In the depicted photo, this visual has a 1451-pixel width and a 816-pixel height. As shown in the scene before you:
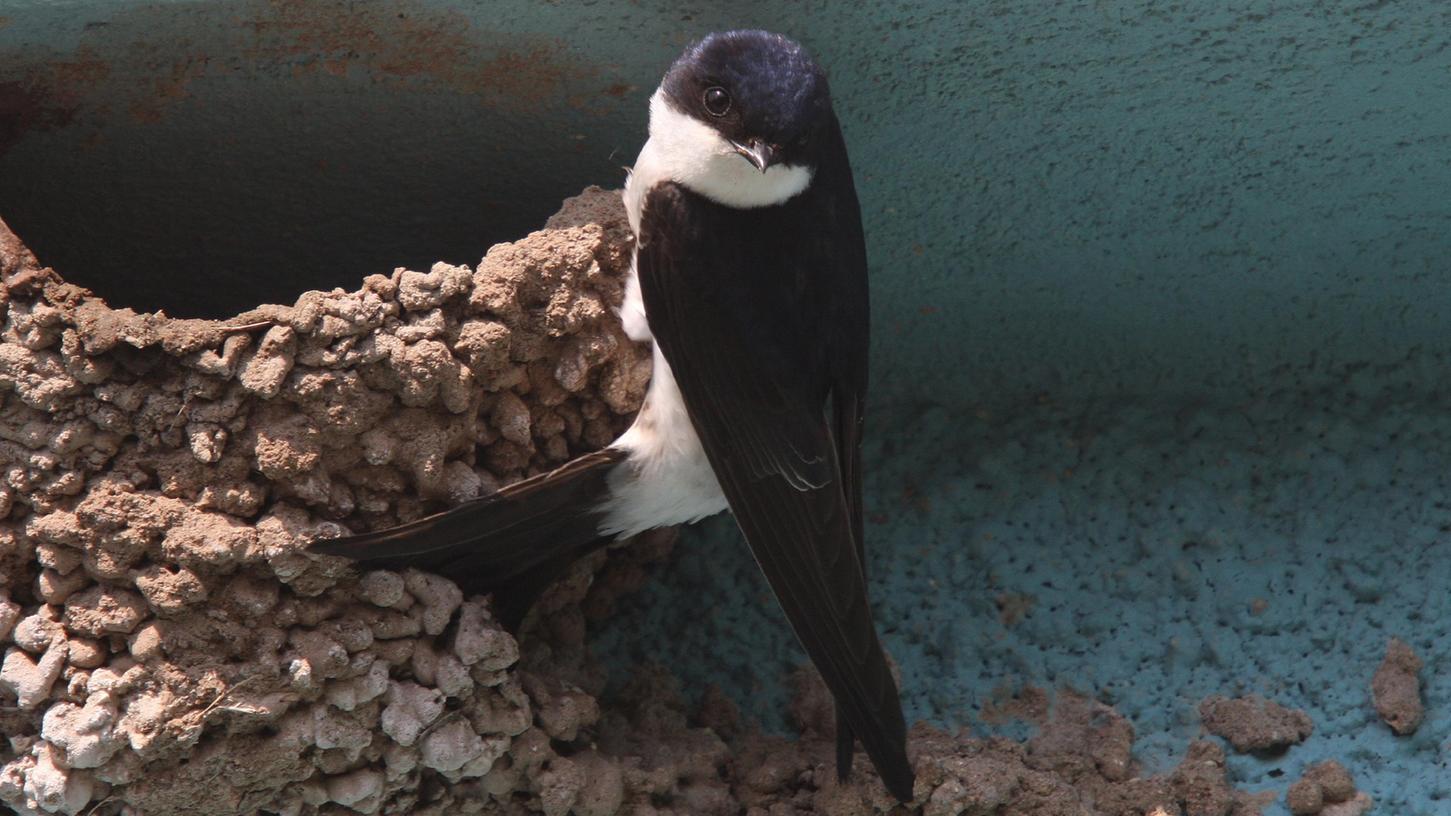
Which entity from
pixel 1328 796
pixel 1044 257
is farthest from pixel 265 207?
pixel 1328 796

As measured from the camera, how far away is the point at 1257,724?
2064mm

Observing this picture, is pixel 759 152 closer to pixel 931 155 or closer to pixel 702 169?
pixel 702 169

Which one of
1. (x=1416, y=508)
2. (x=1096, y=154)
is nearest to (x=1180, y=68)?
(x=1096, y=154)

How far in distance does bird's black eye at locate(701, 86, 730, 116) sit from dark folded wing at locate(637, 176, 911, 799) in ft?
0.35

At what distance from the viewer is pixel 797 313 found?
198 centimetres

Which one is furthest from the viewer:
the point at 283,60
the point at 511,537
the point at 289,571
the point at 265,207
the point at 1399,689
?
the point at 265,207

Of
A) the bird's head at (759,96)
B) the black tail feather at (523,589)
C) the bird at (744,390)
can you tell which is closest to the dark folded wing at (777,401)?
the bird at (744,390)

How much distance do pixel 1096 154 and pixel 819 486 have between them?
554mm

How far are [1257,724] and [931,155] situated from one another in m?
0.80

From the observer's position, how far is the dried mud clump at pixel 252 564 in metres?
1.77

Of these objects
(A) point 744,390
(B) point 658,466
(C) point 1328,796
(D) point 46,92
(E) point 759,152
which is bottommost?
(C) point 1328,796

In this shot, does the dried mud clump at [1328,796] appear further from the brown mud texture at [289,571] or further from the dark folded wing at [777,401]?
the dark folded wing at [777,401]

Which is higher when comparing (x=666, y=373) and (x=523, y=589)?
(x=666, y=373)

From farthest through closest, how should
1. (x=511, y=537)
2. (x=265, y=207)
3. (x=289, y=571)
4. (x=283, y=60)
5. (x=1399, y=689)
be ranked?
(x=265, y=207)
(x=283, y=60)
(x=1399, y=689)
(x=511, y=537)
(x=289, y=571)
